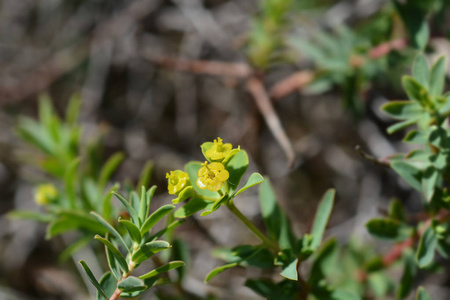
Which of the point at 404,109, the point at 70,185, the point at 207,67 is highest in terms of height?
the point at 207,67

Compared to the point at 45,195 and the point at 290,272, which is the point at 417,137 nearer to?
the point at 290,272

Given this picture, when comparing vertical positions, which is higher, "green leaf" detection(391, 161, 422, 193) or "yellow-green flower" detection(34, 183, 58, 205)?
"yellow-green flower" detection(34, 183, 58, 205)

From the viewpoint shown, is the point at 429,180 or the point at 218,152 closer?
the point at 218,152

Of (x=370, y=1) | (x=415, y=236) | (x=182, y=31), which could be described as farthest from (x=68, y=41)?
(x=415, y=236)

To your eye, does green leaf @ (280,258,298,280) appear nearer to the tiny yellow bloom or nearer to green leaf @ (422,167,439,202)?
the tiny yellow bloom

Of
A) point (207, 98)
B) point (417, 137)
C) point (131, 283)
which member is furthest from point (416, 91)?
point (207, 98)

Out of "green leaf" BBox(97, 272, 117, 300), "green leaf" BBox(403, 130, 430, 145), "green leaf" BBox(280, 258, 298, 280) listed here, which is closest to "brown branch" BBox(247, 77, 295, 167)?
"green leaf" BBox(403, 130, 430, 145)

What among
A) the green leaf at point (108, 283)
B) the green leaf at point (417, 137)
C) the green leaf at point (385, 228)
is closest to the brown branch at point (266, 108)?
the green leaf at point (385, 228)
